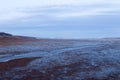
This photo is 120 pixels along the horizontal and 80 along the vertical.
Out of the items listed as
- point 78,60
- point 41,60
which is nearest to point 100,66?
point 78,60

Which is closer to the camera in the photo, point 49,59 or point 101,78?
point 101,78

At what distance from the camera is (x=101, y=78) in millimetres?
15977

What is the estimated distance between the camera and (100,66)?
61.2 ft

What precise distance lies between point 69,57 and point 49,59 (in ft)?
4.62

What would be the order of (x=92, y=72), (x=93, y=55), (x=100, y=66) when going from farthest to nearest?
(x=93, y=55), (x=100, y=66), (x=92, y=72)

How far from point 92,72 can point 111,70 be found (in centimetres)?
90

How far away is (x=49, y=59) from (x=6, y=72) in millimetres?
4037

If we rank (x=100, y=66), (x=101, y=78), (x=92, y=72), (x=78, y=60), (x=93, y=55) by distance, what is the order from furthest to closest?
(x=93, y=55), (x=78, y=60), (x=100, y=66), (x=92, y=72), (x=101, y=78)

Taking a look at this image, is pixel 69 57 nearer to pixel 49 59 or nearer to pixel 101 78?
pixel 49 59

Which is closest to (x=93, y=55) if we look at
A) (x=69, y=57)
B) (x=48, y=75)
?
(x=69, y=57)

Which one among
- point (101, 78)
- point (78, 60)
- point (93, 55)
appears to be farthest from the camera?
point (93, 55)

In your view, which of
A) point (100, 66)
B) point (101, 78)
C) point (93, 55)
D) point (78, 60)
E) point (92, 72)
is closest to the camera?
point (101, 78)

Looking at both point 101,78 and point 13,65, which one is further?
point 13,65

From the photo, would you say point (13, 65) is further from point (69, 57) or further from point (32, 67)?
point (69, 57)
